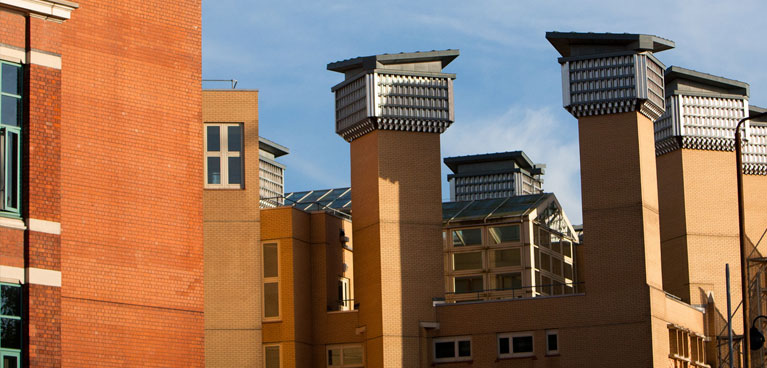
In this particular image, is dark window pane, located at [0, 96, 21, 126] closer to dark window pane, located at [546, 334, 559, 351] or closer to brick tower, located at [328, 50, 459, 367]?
brick tower, located at [328, 50, 459, 367]

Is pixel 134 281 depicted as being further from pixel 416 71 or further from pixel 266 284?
pixel 416 71

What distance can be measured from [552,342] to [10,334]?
29440 mm

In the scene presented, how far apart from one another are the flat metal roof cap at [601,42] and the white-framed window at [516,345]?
11637 millimetres

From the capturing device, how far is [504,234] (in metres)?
58.8

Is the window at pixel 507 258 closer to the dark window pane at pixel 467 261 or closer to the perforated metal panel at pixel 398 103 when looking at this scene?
the dark window pane at pixel 467 261

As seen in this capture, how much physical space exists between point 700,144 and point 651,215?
9007 mm

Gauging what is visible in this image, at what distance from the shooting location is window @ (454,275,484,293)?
58.8 m

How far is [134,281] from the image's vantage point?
3050 centimetres

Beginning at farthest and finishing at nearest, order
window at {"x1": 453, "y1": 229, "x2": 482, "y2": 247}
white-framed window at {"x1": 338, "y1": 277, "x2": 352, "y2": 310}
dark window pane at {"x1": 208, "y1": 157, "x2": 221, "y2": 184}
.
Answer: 1. window at {"x1": 453, "y1": 229, "x2": 482, "y2": 247}
2. white-framed window at {"x1": 338, "y1": 277, "x2": 352, "y2": 310}
3. dark window pane at {"x1": 208, "y1": 157, "x2": 221, "y2": 184}

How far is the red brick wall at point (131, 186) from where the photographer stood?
29.7 metres

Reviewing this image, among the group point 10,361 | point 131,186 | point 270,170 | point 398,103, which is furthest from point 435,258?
point 10,361

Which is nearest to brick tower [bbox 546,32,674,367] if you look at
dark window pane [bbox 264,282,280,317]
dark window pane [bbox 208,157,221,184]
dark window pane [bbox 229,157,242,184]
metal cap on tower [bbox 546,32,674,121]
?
metal cap on tower [bbox 546,32,674,121]

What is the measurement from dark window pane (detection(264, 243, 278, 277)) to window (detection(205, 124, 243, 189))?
298cm

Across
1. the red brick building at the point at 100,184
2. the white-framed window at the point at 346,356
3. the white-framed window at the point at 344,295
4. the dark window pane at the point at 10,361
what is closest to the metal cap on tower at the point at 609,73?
the white-framed window at the point at 344,295
